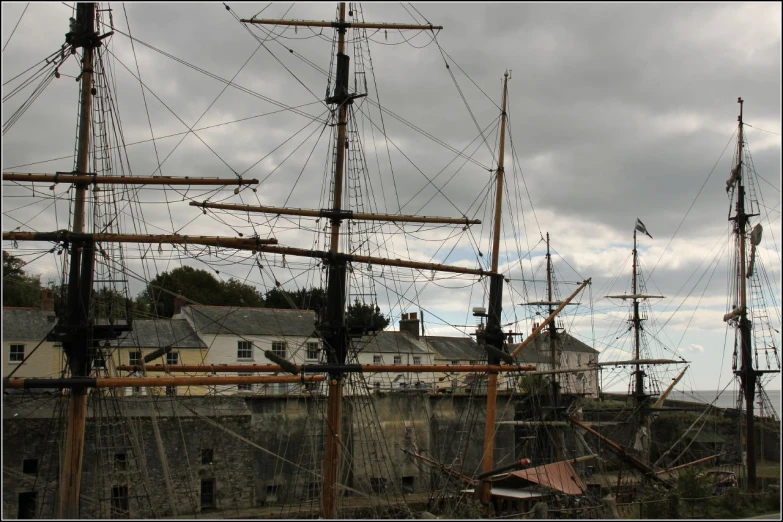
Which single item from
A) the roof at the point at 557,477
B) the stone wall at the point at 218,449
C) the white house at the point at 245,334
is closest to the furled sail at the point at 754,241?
the roof at the point at 557,477

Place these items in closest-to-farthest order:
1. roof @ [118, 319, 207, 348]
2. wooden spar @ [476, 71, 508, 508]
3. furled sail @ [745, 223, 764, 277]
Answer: wooden spar @ [476, 71, 508, 508] → furled sail @ [745, 223, 764, 277] → roof @ [118, 319, 207, 348]

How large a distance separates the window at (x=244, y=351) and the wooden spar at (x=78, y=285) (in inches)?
792

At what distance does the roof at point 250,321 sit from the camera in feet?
143

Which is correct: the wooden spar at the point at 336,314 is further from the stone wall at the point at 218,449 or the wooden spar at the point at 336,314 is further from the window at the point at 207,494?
the window at the point at 207,494

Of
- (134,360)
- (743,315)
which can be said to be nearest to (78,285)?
(134,360)

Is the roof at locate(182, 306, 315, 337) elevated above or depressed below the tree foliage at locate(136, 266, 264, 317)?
below

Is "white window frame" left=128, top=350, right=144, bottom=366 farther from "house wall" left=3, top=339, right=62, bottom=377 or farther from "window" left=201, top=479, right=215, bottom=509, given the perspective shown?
"window" left=201, top=479, right=215, bottom=509

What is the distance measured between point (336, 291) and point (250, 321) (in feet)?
60.8

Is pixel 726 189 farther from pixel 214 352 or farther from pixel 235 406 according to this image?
pixel 214 352

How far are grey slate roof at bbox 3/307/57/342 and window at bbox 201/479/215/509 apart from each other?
1216cm

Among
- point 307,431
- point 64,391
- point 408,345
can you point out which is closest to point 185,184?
point 64,391

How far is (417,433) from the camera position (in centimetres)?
4003

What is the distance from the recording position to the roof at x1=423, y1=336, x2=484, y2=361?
57281 mm

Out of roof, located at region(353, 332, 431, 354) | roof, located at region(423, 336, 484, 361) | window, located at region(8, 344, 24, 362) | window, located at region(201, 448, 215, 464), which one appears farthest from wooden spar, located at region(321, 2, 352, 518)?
roof, located at region(423, 336, 484, 361)
